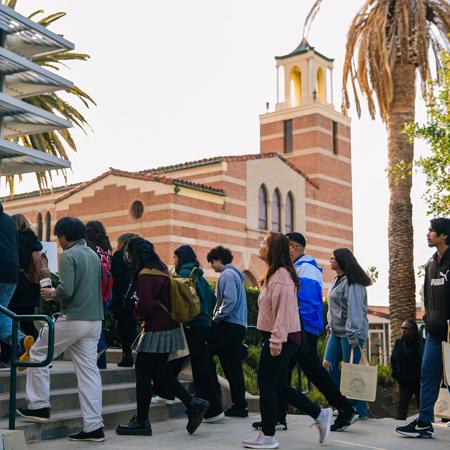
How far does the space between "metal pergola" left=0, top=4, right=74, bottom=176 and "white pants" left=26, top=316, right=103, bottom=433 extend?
4873mm

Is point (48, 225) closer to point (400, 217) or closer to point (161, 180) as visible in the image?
point (161, 180)

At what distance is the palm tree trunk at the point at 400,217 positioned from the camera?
57.4 feet

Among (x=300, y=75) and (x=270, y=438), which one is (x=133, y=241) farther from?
(x=300, y=75)

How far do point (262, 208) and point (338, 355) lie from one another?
92.4ft

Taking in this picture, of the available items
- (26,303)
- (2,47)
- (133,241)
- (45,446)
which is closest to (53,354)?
(45,446)

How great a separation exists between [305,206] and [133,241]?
31833mm

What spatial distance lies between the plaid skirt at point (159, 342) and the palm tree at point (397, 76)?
36.7 ft

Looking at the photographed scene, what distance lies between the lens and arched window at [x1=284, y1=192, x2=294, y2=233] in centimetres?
3753

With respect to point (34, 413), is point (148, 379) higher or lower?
higher

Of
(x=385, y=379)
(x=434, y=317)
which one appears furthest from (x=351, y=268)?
(x=385, y=379)

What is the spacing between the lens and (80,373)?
662cm

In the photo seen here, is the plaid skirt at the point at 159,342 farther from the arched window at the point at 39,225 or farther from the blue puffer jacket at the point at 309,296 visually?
the arched window at the point at 39,225

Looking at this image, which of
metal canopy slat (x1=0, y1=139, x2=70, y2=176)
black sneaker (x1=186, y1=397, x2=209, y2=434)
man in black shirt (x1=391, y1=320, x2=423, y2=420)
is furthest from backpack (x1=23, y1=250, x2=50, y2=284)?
man in black shirt (x1=391, y1=320, x2=423, y2=420)

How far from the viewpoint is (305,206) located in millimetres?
38469
